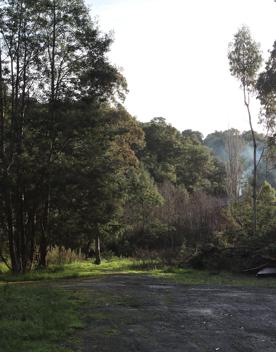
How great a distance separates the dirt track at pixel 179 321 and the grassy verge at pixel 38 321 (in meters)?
0.29

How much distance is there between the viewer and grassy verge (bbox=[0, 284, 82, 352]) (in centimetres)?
577

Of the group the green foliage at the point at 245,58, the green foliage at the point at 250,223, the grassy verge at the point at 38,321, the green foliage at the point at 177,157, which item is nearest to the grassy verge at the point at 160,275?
the green foliage at the point at 250,223

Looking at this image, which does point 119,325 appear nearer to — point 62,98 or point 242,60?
point 62,98

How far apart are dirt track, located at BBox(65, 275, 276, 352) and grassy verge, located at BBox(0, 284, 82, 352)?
287mm

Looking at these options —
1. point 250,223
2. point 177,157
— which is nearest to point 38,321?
point 250,223

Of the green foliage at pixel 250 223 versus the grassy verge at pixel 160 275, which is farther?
the green foliage at pixel 250 223

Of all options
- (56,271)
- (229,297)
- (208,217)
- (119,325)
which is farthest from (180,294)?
(208,217)

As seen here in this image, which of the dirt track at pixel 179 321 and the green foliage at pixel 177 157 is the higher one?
the green foliage at pixel 177 157

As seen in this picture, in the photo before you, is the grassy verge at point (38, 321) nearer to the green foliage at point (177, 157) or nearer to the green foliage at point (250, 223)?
the green foliage at point (250, 223)

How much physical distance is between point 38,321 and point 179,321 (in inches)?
80.9

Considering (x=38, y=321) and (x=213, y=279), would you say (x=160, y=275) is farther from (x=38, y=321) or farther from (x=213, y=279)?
(x=38, y=321)

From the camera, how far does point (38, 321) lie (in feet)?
23.1

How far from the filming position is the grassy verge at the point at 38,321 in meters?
5.77

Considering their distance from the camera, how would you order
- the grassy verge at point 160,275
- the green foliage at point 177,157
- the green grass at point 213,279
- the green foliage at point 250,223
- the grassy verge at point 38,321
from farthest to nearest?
the green foliage at point 177,157
the green foliage at point 250,223
the grassy verge at point 160,275
the green grass at point 213,279
the grassy verge at point 38,321
